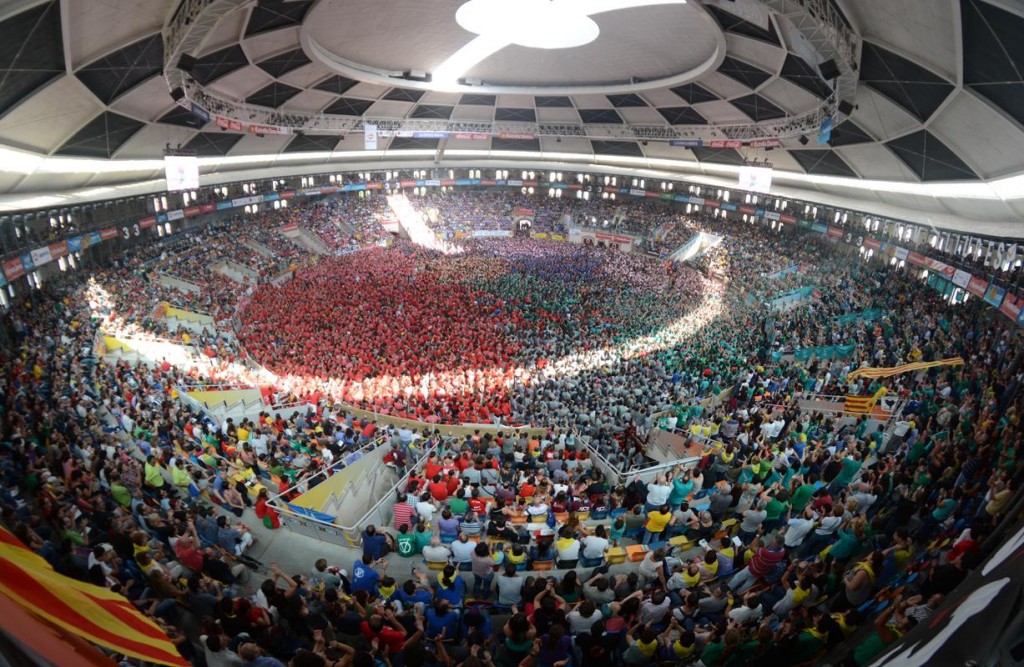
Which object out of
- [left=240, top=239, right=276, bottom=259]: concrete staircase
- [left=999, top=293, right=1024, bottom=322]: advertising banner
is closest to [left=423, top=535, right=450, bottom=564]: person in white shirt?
[left=999, top=293, right=1024, bottom=322]: advertising banner

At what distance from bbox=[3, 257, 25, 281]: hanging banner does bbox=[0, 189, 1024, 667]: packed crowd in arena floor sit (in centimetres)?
168

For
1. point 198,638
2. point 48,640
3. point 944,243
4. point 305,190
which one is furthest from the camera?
point 305,190

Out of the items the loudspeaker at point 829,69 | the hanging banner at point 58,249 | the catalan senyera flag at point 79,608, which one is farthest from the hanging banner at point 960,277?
the hanging banner at point 58,249

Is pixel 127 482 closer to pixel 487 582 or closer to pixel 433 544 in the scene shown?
pixel 433 544

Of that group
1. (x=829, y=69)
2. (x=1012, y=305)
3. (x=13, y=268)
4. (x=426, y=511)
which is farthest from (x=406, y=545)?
(x=13, y=268)

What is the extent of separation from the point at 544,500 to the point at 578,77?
101 feet

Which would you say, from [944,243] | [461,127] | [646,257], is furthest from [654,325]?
[461,127]

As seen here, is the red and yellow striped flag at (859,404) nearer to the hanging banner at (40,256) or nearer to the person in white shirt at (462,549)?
the person in white shirt at (462,549)

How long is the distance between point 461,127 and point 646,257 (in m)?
20.3

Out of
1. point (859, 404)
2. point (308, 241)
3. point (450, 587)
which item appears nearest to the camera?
point (450, 587)

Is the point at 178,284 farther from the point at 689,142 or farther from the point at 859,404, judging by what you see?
the point at 859,404

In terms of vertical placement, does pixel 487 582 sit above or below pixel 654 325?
above

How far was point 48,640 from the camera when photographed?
3.35 m

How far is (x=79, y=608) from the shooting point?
14.6 feet
